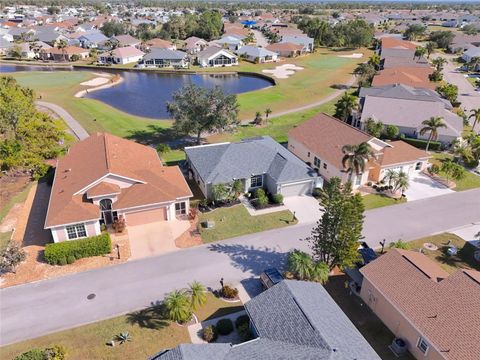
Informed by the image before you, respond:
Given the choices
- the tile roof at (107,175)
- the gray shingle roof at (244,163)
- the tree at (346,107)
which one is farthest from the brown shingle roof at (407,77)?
the tile roof at (107,175)

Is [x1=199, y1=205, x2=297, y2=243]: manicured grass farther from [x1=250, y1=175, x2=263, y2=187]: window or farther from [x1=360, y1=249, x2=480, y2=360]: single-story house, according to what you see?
[x1=360, y1=249, x2=480, y2=360]: single-story house

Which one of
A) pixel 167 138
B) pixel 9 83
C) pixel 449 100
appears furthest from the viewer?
pixel 449 100

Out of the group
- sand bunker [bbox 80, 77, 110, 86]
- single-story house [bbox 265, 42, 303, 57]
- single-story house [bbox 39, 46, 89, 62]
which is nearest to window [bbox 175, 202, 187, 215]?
sand bunker [bbox 80, 77, 110, 86]

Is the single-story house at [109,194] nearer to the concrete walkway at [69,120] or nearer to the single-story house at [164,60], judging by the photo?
the concrete walkway at [69,120]

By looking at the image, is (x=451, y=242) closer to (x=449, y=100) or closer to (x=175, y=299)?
(x=175, y=299)

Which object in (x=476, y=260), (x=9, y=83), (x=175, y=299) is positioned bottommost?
(x=476, y=260)

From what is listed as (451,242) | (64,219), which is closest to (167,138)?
(64,219)

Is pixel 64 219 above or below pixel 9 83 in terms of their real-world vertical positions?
below
